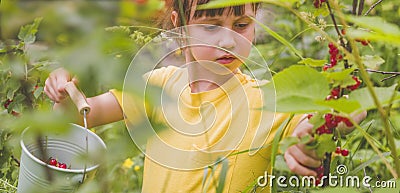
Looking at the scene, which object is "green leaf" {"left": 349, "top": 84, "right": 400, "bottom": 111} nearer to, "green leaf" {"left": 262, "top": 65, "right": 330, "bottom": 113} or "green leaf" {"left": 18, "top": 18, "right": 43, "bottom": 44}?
"green leaf" {"left": 262, "top": 65, "right": 330, "bottom": 113}

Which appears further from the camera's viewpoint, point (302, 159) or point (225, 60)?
point (225, 60)

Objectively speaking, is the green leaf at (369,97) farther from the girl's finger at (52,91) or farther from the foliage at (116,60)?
the girl's finger at (52,91)

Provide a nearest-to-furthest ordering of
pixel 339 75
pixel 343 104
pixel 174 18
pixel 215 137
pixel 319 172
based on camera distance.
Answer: pixel 343 104, pixel 339 75, pixel 319 172, pixel 215 137, pixel 174 18

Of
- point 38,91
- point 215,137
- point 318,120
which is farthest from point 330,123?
point 38,91

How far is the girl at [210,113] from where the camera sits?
1.23 metres

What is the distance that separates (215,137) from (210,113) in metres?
0.09

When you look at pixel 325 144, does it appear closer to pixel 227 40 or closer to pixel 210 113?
pixel 227 40

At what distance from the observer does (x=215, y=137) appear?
1305 millimetres

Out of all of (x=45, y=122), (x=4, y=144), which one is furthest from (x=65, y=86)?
(x=45, y=122)

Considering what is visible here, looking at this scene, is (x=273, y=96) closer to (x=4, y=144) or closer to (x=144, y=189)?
(x=144, y=189)

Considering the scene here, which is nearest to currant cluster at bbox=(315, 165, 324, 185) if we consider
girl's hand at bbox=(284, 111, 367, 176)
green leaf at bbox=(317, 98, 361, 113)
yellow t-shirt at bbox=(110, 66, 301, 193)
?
girl's hand at bbox=(284, 111, 367, 176)

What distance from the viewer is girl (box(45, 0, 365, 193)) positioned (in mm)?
1229

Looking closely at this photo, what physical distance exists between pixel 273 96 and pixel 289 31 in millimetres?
1905

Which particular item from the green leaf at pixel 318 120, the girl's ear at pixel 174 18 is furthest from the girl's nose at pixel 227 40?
the green leaf at pixel 318 120
